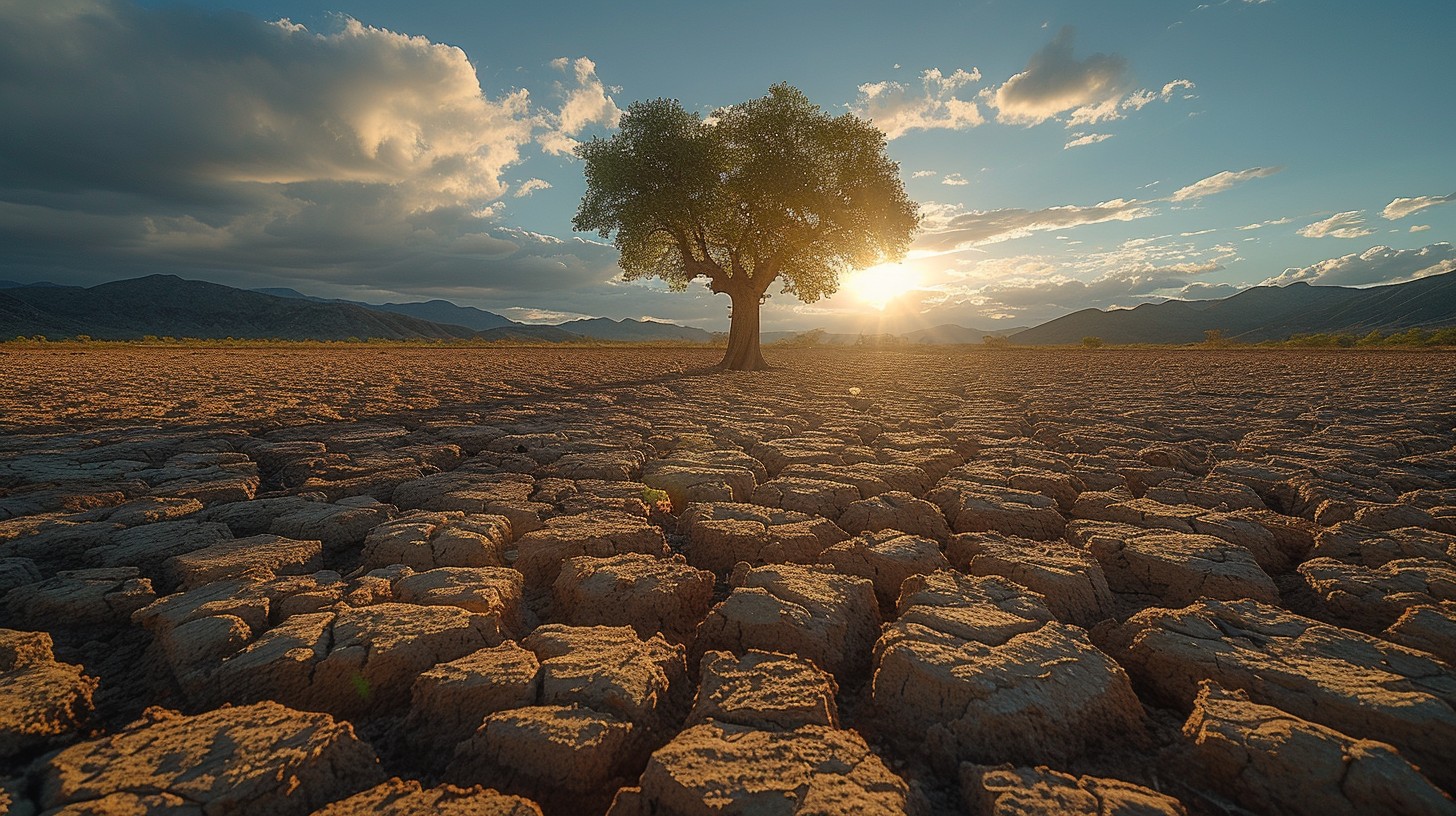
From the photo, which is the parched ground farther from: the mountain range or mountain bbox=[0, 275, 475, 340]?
mountain bbox=[0, 275, 475, 340]

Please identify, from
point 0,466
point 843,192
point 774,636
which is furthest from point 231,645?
point 843,192

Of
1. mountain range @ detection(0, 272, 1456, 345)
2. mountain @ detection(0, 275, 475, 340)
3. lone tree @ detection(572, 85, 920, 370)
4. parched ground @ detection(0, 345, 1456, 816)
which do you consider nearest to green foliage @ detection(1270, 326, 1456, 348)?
lone tree @ detection(572, 85, 920, 370)

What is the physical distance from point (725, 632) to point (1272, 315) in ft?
688

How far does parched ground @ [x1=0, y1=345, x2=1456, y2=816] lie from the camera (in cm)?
121

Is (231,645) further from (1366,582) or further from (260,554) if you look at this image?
(1366,582)

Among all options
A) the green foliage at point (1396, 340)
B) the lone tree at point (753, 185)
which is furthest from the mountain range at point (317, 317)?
the lone tree at point (753, 185)

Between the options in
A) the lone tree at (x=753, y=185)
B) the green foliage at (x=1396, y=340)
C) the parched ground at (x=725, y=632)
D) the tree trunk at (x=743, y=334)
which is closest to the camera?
the parched ground at (x=725, y=632)

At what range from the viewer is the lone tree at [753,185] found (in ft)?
45.2

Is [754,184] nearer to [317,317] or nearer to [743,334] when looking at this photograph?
[743,334]

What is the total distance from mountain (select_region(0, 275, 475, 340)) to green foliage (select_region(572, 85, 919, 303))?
4394 inches

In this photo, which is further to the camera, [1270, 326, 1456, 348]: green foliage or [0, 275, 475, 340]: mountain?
[0, 275, 475, 340]: mountain

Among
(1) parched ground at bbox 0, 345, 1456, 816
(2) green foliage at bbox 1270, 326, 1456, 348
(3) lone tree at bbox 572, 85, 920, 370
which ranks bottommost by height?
(1) parched ground at bbox 0, 345, 1456, 816

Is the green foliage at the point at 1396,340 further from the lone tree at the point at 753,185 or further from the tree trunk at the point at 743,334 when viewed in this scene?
the tree trunk at the point at 743,334

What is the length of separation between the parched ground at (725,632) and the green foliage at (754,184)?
36.6ft
